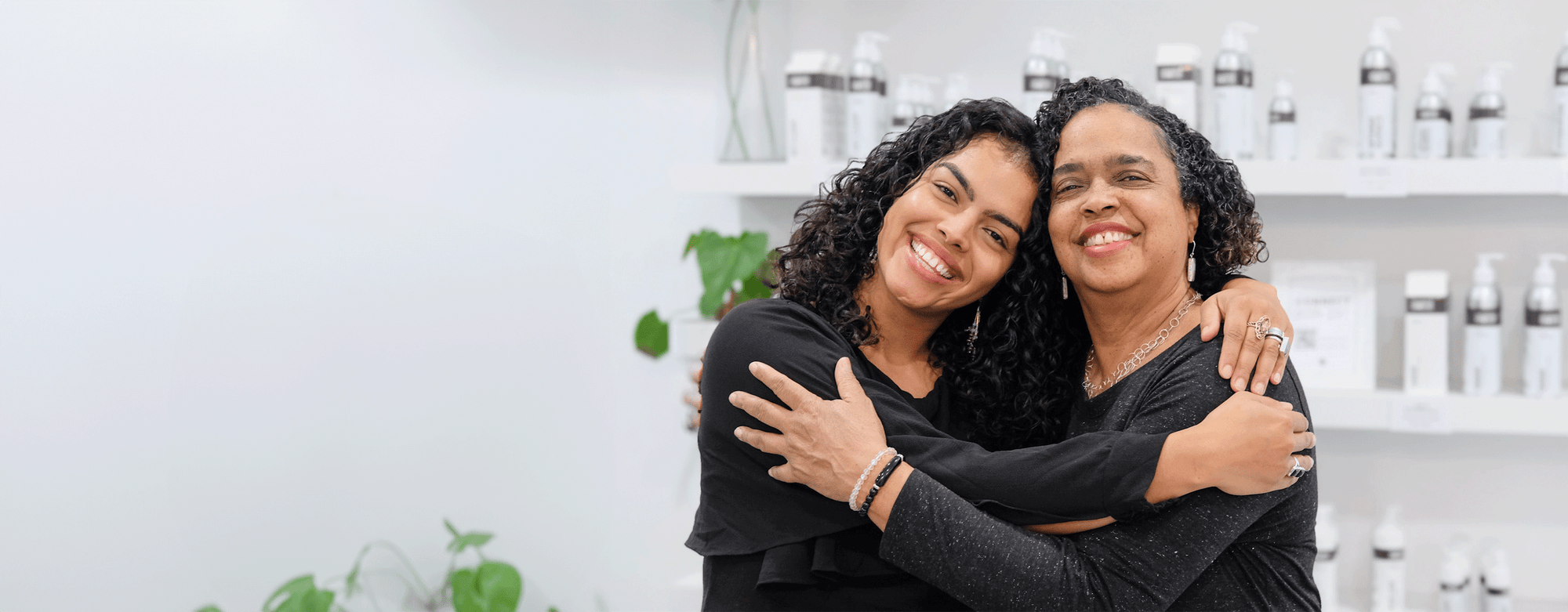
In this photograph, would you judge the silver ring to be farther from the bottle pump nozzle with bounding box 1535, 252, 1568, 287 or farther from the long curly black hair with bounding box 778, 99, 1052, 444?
the bottle pump nozzle with bounding box 1535, 252, 1568, 287

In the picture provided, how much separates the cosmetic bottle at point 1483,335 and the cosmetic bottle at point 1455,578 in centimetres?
30

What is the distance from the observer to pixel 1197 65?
1747mm

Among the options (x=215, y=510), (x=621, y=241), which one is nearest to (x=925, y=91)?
(x=621, y=241)

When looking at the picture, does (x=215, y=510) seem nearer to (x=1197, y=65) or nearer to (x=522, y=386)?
(x=522, y=386)

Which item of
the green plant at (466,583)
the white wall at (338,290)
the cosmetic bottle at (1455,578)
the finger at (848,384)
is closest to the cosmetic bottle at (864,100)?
the white wall at (338,290)

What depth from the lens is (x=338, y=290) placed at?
68.4 inches

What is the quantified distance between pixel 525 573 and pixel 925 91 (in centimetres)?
130

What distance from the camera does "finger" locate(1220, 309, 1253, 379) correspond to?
3.24 ft

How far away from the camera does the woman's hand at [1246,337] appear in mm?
979

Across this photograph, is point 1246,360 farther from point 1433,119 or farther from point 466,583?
point 466,583

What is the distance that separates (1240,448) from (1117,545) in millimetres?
150

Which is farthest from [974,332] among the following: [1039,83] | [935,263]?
[1039,83]

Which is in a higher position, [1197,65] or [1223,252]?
[1197,65]

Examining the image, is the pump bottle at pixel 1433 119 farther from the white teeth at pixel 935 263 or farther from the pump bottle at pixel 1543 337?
the white teeth at pixel 935 263
